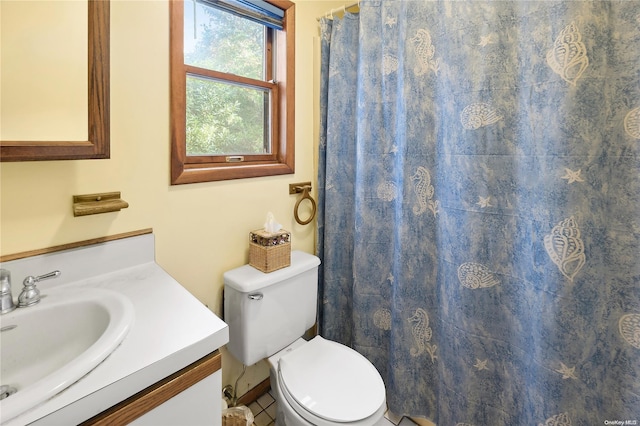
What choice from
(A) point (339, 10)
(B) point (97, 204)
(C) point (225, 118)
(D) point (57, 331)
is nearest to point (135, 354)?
(D) point (57, 331)

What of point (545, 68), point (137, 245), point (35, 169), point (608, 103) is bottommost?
point (137, 245)

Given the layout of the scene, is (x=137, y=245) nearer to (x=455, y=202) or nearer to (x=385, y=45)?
(x=455, y=202)

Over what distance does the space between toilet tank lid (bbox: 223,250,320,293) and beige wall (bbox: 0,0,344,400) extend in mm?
99

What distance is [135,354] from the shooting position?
66cm

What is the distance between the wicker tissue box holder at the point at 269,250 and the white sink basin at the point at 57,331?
0.59 meters

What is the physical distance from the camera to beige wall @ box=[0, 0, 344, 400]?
0.92 meters

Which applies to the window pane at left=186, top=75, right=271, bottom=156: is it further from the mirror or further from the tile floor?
the tile floor

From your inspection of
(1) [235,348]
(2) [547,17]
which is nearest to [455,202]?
(2) [547,17]

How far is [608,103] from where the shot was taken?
0.98 metres

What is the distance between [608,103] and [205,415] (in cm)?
150

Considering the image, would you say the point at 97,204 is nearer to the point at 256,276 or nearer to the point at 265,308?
the point at 256,276

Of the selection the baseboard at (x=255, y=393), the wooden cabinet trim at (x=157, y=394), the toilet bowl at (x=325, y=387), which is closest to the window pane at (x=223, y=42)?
the wooden cabinet trim at (x=157, y=394)

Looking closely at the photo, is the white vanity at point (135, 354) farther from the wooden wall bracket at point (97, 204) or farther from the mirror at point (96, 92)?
the mirror at point (96, 92)

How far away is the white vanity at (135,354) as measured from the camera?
0.56m
